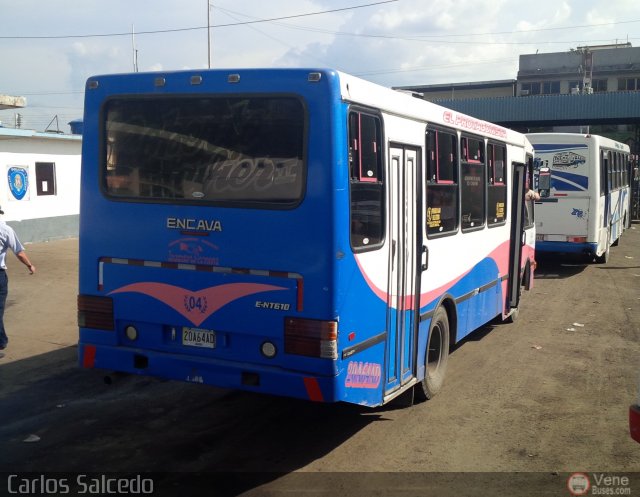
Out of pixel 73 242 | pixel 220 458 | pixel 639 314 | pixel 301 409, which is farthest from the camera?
pixel 73 242

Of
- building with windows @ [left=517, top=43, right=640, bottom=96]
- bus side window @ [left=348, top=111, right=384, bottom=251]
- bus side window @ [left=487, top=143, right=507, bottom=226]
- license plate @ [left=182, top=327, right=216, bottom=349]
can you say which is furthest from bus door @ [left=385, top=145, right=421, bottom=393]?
building with windows @ [left=517, top=43, right=640, bottom=96]

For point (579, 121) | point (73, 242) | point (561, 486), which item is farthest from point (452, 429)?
point (579, 121)

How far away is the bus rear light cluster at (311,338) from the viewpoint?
505cm

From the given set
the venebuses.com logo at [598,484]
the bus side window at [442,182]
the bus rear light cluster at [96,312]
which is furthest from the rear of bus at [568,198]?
the bus rear light cluster at [96,312]

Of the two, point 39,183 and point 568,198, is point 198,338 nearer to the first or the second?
point 568,198

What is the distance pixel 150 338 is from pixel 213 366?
70 centimetres

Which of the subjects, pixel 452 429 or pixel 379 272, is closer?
pixel 379 272

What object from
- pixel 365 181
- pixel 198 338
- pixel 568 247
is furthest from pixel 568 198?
pixel 198 338

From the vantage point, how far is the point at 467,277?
821 cm

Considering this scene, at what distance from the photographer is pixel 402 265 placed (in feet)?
20.1

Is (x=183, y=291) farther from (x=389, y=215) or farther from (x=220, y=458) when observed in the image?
(x=389, y=215)

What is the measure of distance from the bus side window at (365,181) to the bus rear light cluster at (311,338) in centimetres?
68

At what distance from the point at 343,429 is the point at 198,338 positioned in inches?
68.6

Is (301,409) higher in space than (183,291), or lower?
lower
